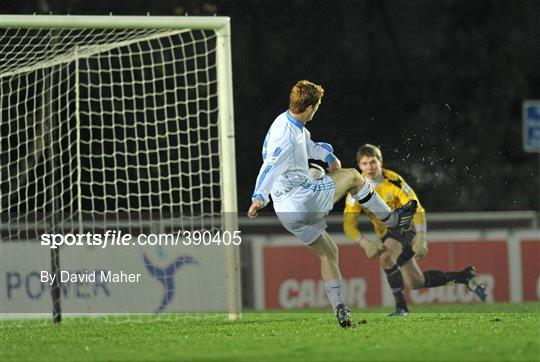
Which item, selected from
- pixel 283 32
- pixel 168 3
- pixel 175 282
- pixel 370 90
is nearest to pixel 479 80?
pixel 370 90

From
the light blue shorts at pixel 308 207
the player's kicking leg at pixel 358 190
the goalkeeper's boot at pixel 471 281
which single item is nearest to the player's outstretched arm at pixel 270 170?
the light blue shorts at pixel 308 207

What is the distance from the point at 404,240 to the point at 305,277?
6.13 meters

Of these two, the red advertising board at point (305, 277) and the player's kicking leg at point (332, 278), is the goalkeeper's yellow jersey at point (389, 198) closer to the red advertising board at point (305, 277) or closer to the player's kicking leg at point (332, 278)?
the player's kicking leg at point (332, 278)

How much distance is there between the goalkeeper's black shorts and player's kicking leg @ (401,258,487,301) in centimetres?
7

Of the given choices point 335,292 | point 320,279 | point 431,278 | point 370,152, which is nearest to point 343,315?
point 335,292

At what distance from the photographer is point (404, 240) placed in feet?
37.1

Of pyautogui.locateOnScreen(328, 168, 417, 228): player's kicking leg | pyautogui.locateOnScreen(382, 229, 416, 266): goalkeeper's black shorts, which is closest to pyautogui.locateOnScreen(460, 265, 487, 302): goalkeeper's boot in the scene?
pyautogui.locateOnScreen(382, 229, 416, 266): goalkeeper's black shorts

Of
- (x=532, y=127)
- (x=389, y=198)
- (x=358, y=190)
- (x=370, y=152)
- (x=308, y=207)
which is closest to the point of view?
(x=308, y=207)

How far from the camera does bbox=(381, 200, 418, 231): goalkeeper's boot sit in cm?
1084

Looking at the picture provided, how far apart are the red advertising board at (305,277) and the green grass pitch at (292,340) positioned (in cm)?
637

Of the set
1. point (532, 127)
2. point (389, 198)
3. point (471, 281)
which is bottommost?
point (471, 281)

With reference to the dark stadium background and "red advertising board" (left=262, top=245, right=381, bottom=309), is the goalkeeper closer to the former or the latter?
"red advertising board" (left=262, top=245, right=381, bottom=309)

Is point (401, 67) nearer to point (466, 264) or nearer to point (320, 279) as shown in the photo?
point (466, 264)

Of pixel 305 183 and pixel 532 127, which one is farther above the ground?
pixel 532 127
